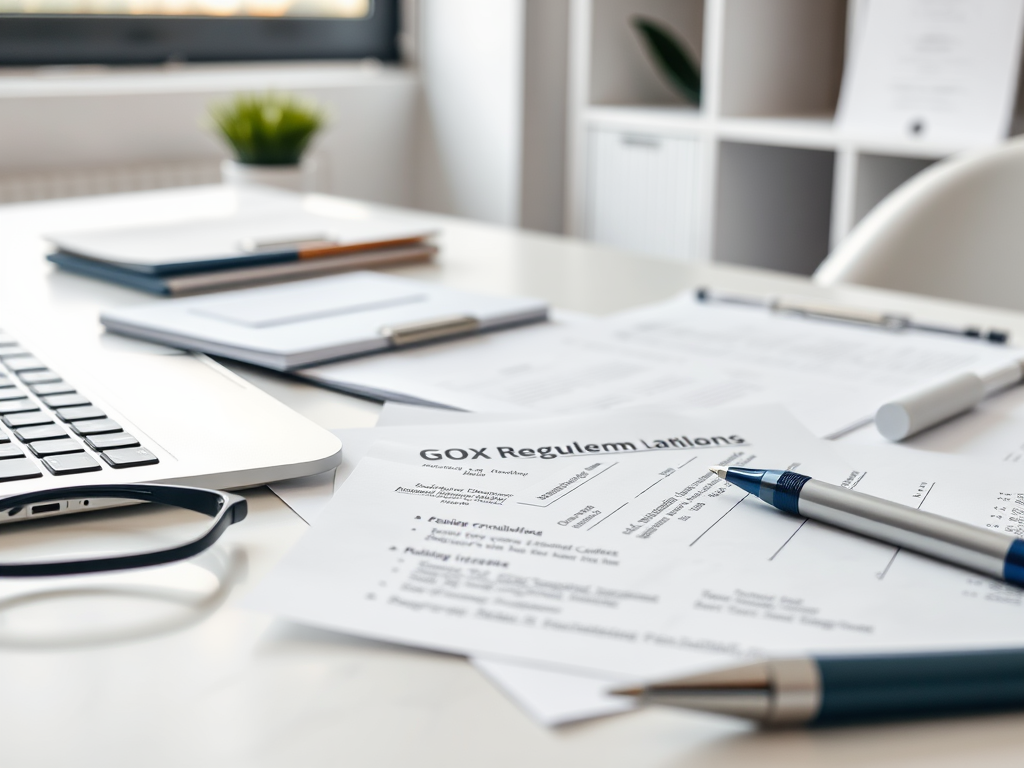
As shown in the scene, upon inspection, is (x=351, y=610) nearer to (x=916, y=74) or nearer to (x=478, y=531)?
(x=478, y=531)

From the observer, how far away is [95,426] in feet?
1.77

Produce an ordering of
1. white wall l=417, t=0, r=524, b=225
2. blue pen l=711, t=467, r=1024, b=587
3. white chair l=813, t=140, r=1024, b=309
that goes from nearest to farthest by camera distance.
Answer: blue pen l=711, t=467, r=1024, b=587 → white chair l=813, t=140, r=1024, b=309 → white wall l=417, t=0, r=524, b=225

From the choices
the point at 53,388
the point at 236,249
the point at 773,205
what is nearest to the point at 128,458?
the point at 53,388

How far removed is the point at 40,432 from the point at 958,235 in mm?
1009

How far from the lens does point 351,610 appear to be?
1.25 feet

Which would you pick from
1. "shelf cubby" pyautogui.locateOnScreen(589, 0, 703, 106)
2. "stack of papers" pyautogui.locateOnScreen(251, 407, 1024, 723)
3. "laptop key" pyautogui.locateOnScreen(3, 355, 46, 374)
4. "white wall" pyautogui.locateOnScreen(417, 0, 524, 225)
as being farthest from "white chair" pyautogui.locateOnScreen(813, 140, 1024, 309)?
"white wall" pyautogui.locateOnScreen(417, 0, 524, 225)

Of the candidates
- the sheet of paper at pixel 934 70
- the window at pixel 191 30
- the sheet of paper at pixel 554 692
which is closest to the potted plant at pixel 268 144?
the window at pixel 191 30

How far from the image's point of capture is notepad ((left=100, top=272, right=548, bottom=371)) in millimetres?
716

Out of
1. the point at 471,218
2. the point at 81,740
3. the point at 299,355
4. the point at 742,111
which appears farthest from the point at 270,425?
the point at 471,218

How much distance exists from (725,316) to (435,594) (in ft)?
1.80

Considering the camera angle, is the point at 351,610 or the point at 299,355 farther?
the point at 299,355

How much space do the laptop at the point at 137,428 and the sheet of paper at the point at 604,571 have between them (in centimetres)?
5

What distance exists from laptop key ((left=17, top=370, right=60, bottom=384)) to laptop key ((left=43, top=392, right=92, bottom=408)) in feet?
0.12

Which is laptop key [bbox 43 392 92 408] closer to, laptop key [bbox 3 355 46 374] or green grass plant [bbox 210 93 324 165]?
laptop key [bbox 3 355 46 374]
